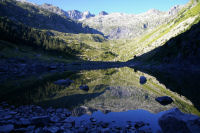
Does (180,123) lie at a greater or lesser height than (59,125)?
greater

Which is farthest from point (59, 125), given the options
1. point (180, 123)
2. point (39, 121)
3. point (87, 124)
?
point (180, 123)

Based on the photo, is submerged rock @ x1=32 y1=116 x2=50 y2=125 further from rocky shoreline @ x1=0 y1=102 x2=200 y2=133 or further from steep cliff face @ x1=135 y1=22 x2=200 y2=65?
steep cliff face @ x1=135 y1=22 x2=200 y2=65

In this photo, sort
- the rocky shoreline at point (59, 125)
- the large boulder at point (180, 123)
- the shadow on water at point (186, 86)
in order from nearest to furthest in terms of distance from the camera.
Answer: the large boulder at point (180, 123) < the rocky shoreline at point (59, 125) < the shadow on water at point (186, 86)

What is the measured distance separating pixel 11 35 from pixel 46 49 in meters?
37.6

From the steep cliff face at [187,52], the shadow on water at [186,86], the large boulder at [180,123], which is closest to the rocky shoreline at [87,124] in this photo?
the large boulder at [180,123]

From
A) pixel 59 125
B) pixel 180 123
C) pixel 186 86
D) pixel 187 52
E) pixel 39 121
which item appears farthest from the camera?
pixel 187 52

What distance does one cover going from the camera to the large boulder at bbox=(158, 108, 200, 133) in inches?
388

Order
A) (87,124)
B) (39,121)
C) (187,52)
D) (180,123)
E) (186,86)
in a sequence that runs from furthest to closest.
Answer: (187,52) < (186,86) < (87,124) < (39,121) < (180,123)

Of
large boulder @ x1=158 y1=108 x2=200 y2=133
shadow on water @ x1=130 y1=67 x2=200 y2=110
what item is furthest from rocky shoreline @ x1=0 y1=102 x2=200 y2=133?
shadow on water @ x1=130 y1=67 x2=200 y2=110

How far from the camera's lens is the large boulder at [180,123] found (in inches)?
388

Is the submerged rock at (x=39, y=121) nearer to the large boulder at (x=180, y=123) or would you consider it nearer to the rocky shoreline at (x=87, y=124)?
the rocky shoreline at (x=87, y=124)

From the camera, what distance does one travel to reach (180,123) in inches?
405

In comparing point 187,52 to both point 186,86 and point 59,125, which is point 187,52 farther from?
point 59,125

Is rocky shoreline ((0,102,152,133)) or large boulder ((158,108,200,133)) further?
rocky shoreline ((0,102,152,133))
